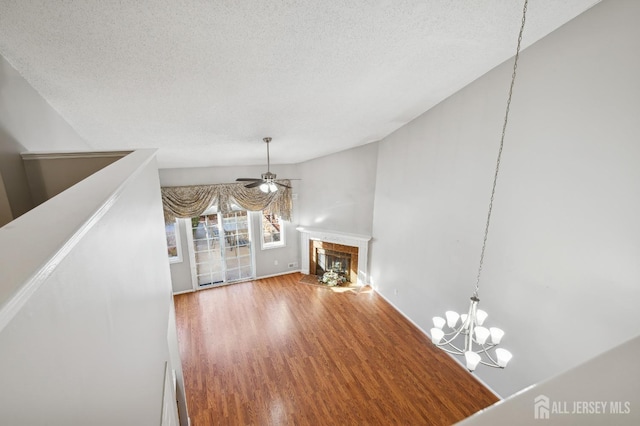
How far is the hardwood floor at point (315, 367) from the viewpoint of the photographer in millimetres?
3223

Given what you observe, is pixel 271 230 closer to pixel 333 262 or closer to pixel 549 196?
pixel 333 262

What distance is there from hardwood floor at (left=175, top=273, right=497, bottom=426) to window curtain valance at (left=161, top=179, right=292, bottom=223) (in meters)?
1.99

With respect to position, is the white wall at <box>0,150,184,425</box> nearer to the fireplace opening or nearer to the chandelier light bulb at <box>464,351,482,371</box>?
the chandelier light bulb at <box>464,351,482,371</box>

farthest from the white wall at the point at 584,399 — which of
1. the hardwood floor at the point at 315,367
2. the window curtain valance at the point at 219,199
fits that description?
the window curtain valance at the point at 219,199

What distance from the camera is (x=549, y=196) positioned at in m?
2.71

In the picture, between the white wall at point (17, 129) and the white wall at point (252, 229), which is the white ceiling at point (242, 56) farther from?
the white wall at point (252, 229)

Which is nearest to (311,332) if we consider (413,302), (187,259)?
(413,302)

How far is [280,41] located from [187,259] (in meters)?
5.43

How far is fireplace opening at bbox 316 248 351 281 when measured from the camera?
251 inches

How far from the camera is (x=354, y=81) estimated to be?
8.54 feet

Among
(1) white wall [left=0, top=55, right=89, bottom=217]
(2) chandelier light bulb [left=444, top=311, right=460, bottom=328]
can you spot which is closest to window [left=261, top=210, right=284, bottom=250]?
(1) white wall [left=0, top=55, right=89, bottom=217]

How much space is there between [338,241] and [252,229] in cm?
215

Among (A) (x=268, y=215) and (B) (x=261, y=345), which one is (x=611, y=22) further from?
(A) (x=268, y=215)

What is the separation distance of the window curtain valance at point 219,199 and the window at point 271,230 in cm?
23
